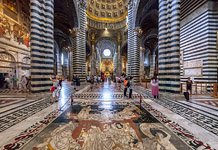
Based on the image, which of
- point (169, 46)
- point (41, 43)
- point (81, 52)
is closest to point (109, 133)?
point (169, 46)

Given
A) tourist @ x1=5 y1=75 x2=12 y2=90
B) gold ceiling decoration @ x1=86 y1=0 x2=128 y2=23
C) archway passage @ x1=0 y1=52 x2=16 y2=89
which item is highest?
gold ceiling decoration @ x1=86 y1=0 x2=128 y2=23

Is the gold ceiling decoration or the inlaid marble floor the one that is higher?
the gold ceiling decoration

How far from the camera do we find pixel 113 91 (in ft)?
38.7

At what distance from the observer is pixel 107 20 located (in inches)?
1594

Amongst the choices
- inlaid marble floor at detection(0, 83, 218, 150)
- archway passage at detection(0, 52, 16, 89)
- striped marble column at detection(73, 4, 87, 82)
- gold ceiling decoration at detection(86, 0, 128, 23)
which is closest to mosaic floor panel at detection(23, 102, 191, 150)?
inlaid marble floor at detection(0, 83, 218, 150)

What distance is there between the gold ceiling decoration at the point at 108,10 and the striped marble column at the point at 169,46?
98.1ft

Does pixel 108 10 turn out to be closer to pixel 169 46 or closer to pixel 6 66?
pixel 6 66

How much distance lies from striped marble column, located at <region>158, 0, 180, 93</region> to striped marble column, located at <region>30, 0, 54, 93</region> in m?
9.01

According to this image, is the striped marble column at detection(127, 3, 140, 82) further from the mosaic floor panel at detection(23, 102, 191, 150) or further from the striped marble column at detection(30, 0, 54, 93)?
the mosaic floor panel at detection(23, 102, 191, 150)

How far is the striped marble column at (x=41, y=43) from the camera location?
952 centimetres

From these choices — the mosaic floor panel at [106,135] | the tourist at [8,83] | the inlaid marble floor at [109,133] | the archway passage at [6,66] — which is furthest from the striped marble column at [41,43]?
the archway passage at [6,66]

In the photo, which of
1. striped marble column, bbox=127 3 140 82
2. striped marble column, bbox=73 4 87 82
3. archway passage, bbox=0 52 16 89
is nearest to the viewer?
archway passage, bbox=0 52 16 89

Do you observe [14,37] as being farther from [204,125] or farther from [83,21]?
[204,125]

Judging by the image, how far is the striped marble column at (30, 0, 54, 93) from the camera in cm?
952
